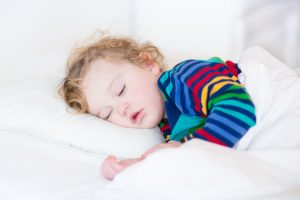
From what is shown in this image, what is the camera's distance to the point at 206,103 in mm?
1242

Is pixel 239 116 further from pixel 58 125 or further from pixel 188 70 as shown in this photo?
pixel 58 125

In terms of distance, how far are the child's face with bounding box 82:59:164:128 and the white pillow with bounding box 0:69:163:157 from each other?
3 centimetres

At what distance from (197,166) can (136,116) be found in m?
0.38

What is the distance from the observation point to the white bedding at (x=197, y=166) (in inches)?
38.1

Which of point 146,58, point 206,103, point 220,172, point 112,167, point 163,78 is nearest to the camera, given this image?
point 220,172

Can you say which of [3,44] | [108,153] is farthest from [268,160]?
[3,44]

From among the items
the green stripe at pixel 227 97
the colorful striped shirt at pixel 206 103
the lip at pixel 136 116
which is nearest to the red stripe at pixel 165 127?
the colorful striped shirt at pixel 206 103

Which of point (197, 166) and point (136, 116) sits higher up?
point (197, 166)

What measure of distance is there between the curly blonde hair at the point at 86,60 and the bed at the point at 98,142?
4 centimetres

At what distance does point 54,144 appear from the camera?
1304 mm

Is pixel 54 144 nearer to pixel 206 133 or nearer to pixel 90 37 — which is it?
pixel 206 133

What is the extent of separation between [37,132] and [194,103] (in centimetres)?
45

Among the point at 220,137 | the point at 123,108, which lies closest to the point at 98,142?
the point at 123,108

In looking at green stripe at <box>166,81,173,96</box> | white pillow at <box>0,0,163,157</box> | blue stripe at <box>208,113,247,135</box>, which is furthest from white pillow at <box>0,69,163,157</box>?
blue stripe at <box>208,113,247,135</box>
